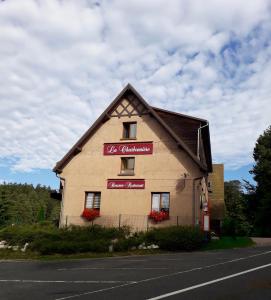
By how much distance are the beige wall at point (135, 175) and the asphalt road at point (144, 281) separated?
963 cm

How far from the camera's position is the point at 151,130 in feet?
88.1

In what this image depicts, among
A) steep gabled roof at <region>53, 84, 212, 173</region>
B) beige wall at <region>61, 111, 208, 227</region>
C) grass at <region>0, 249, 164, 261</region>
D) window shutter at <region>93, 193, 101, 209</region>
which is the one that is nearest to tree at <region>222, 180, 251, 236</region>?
steep gabled roof at <region>53, 84, 212, 173</region>

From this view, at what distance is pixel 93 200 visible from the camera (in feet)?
89.0

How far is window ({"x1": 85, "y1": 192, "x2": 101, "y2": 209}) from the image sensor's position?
2695cm

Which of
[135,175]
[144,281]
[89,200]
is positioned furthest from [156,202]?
[144,281]

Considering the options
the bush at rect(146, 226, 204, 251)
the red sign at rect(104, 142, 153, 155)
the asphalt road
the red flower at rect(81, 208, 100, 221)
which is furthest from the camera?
the red sign at rect(104, 142, 153, 155)

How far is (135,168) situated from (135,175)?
520 millimetres

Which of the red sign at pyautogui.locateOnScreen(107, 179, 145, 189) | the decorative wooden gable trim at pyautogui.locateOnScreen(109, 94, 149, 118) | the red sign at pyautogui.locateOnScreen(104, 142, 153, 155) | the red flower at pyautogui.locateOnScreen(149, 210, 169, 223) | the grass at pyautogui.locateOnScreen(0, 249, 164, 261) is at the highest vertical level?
the decorative wooden gable trim at pyautogui.locateOnScreen(109, 94, 149, 118)

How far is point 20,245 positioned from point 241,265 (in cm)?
1339

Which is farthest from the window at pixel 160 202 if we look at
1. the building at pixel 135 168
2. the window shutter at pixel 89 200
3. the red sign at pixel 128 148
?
the window shutter at pixel 89 200

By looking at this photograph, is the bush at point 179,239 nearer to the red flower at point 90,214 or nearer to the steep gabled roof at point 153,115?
the red flower at point 90,214

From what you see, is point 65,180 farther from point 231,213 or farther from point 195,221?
point 231,213

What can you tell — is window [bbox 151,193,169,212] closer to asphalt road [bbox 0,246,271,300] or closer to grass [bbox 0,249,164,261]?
grass [bbox 0,249,164,261]

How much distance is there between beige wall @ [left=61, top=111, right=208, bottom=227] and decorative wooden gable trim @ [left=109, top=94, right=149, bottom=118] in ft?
1.12
